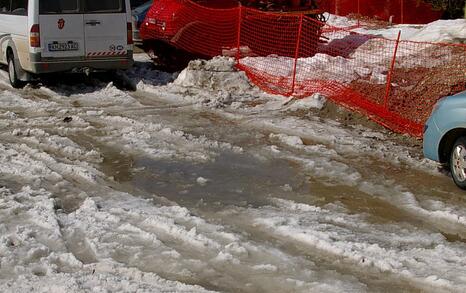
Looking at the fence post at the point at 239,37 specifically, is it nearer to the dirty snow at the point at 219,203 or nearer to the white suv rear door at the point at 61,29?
the dirty snow at the point at 219,203

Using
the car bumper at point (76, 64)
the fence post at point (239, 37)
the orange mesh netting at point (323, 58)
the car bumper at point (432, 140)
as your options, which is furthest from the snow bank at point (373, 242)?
the fence post at point (239, 37)

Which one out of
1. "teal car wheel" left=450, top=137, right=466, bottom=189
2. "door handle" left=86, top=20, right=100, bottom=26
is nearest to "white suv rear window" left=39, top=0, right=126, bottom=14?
"door handle" left=86, top=20, right=100, bottom=26

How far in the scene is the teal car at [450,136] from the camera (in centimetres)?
724

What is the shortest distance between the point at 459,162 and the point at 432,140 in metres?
0.47

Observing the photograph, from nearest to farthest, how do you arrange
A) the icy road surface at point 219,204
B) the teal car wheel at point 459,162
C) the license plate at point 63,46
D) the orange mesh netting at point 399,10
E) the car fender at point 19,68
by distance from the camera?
the icy road surface at point 219,204
the teal car wheel at point 459,162
the license plate at point 63,46
the car fender at point 19,68
the orange mesh netting at point 399,10

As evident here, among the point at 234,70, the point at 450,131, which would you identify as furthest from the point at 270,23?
the point at 450,131

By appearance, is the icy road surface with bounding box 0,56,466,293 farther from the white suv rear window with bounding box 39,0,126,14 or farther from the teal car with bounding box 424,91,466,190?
the white suv rear window with bounding box 39,0,126,14

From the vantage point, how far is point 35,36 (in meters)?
12.5

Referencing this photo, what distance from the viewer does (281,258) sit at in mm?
5234

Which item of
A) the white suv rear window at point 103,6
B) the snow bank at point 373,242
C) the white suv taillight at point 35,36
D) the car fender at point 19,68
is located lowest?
the car fender at point 19,68

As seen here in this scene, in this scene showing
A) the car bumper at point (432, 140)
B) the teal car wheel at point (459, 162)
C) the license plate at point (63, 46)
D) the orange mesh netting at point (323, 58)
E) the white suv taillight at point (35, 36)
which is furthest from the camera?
the license plate at point (63, 46)

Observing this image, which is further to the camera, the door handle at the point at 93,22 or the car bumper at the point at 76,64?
the door handle at the point at 93,22

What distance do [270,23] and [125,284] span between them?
11757 millimetres

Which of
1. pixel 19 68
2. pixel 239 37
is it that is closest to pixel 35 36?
pixel 19 68
